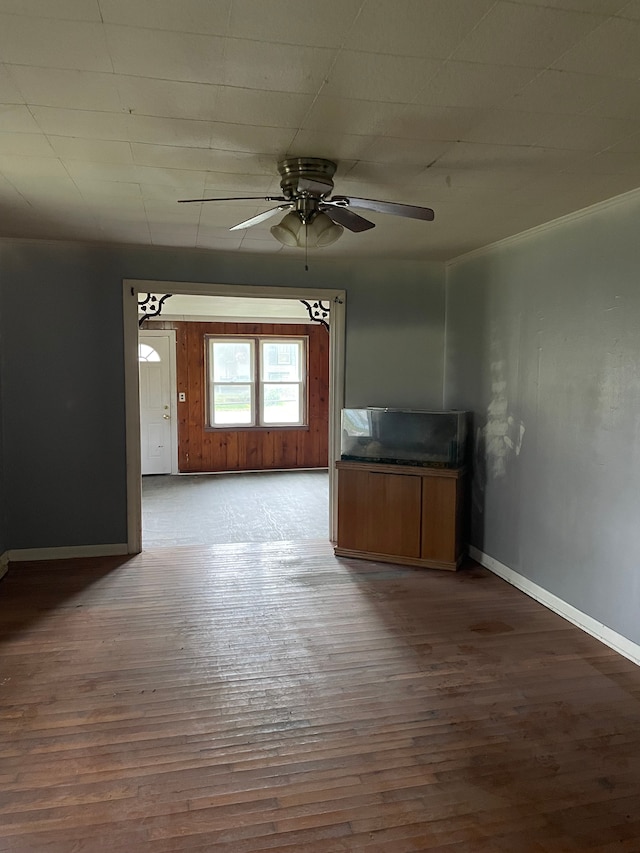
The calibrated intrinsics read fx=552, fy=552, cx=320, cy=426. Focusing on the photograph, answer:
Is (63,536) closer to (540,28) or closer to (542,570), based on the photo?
(542,570)

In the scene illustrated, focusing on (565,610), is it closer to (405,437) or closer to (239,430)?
(405,437)

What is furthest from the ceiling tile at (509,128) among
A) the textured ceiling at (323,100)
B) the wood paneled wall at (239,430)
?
the wood paneled wall at (239,430)

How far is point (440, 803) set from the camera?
1.90m

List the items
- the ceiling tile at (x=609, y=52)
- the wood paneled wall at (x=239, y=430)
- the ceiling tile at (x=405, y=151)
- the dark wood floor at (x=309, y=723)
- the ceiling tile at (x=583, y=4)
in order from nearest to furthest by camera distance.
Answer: the ceiling tile at (x=583, y=4)
the ceiling tile at (x=609, y=52)
the dark wood floor at (x=309, y=723)
the ceiling tile at (x=405, y=151)
the wood paneled wall at (x=239, y=430)

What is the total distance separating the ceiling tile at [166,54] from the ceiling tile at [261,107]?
11 centimetres

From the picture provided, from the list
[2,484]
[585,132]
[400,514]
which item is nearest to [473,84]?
[585,132]

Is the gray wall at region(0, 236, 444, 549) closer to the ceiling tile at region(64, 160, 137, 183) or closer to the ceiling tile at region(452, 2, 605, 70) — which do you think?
the ceiling tile at region(64, 160, 137, 183)

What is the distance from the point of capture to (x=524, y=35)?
1.51 m

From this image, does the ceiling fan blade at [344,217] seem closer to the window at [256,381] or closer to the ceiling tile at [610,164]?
the ceiling tile at [610,164]

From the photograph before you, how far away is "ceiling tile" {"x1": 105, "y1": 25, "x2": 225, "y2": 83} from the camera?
4.96 ft

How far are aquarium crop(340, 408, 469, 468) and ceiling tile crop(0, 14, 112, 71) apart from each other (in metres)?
3.06

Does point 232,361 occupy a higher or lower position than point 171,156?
lower

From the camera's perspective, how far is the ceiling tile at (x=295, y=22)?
1.39m

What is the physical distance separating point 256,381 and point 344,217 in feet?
19.9
